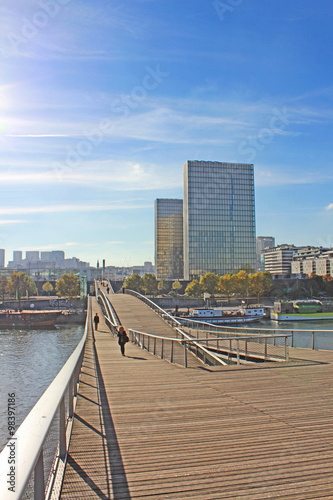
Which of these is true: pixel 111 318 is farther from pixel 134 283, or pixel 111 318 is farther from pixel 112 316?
pixel 134 283

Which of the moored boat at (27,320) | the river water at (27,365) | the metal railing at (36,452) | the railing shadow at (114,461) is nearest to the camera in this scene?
the metal railing at (36,452)

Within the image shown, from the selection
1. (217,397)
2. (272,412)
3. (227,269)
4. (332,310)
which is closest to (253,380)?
(217,397)

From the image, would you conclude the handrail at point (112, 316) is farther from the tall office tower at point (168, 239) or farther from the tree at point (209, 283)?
the tall office tower at point (168, 239)

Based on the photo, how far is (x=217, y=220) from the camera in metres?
130

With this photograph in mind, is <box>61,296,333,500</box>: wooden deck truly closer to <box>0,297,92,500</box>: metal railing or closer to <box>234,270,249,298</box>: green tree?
<box>0,297,92,500</box>: metal railing

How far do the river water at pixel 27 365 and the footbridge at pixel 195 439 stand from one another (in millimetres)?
10027

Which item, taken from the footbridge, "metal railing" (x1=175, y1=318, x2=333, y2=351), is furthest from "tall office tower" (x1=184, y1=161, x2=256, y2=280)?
the footbridge

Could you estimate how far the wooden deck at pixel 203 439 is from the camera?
3.82 m

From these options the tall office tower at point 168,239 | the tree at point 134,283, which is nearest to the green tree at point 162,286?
the tree at point 134,283

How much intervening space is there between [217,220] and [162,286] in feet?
104

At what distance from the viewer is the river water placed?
20016mm

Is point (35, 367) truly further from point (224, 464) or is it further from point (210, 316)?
point (210, 316)

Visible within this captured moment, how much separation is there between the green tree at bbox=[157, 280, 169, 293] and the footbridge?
102m

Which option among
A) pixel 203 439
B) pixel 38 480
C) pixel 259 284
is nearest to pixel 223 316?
pixel 259 284
